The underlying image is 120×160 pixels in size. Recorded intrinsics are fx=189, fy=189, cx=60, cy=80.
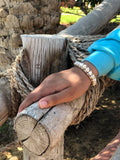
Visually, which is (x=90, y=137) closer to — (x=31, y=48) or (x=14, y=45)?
(x=14, y=45)

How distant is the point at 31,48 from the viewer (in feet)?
4.03

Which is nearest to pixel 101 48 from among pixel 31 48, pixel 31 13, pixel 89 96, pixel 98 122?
pixel 89 96

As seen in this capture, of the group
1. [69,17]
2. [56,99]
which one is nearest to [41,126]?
[56,99]

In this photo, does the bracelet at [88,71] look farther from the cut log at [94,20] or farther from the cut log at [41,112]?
the cut log at [94,20]

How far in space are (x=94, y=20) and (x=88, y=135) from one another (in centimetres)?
217

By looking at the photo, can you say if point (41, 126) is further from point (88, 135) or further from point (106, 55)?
point (88, 135)

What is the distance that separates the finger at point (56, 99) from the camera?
864 mm

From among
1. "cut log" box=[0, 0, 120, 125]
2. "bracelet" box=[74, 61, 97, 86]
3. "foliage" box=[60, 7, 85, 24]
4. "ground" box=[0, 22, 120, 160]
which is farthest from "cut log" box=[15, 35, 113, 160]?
"foliage" box=[60, 7, 85, 24]

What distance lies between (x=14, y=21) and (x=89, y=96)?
1804 mm

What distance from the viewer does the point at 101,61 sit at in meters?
1.08

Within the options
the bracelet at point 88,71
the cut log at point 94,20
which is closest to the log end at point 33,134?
the bracelet at point 88,71

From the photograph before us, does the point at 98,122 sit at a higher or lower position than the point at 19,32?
lower

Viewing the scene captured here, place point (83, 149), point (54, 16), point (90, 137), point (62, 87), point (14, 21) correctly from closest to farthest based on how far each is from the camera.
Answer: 1. point (62, 87)
2. point (14, 21)
3. point (54, 16)
4. point (83, 149)
5. point (90, 137)

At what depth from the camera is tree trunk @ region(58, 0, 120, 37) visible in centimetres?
212
